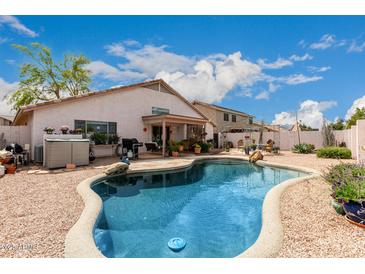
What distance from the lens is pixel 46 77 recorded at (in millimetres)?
26359

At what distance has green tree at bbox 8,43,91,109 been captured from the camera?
25.0 m

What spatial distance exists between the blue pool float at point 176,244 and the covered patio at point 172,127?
1049 centimetres

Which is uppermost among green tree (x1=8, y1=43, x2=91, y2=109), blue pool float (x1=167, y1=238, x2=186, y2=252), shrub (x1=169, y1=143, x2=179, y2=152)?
green tree (x1=8, y1=43, x2=91, y2=109)

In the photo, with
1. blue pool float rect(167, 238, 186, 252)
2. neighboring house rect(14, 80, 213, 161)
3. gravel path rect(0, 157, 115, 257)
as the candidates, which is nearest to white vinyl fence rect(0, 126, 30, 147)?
neighboring house rect(14, 80, 213, 161)

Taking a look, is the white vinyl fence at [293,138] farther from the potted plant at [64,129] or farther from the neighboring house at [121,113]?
the potted plant at [64,129]

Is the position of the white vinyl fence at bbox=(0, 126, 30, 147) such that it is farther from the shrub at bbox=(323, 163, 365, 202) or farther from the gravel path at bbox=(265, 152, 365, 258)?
the shrub at bbox=(323, 163, 365, 202)

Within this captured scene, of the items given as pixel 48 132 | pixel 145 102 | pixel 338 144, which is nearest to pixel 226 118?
pixel 338 144

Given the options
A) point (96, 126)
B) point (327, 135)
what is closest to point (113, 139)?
point (96, 126)

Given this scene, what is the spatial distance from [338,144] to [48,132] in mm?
21912

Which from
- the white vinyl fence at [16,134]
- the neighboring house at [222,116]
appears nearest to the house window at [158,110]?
the white vinyl fence at [16,134]

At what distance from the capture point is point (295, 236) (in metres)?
3.25

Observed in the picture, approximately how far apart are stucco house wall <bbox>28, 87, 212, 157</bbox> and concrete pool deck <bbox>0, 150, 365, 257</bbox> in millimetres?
5707

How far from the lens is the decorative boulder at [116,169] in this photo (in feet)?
27.3
